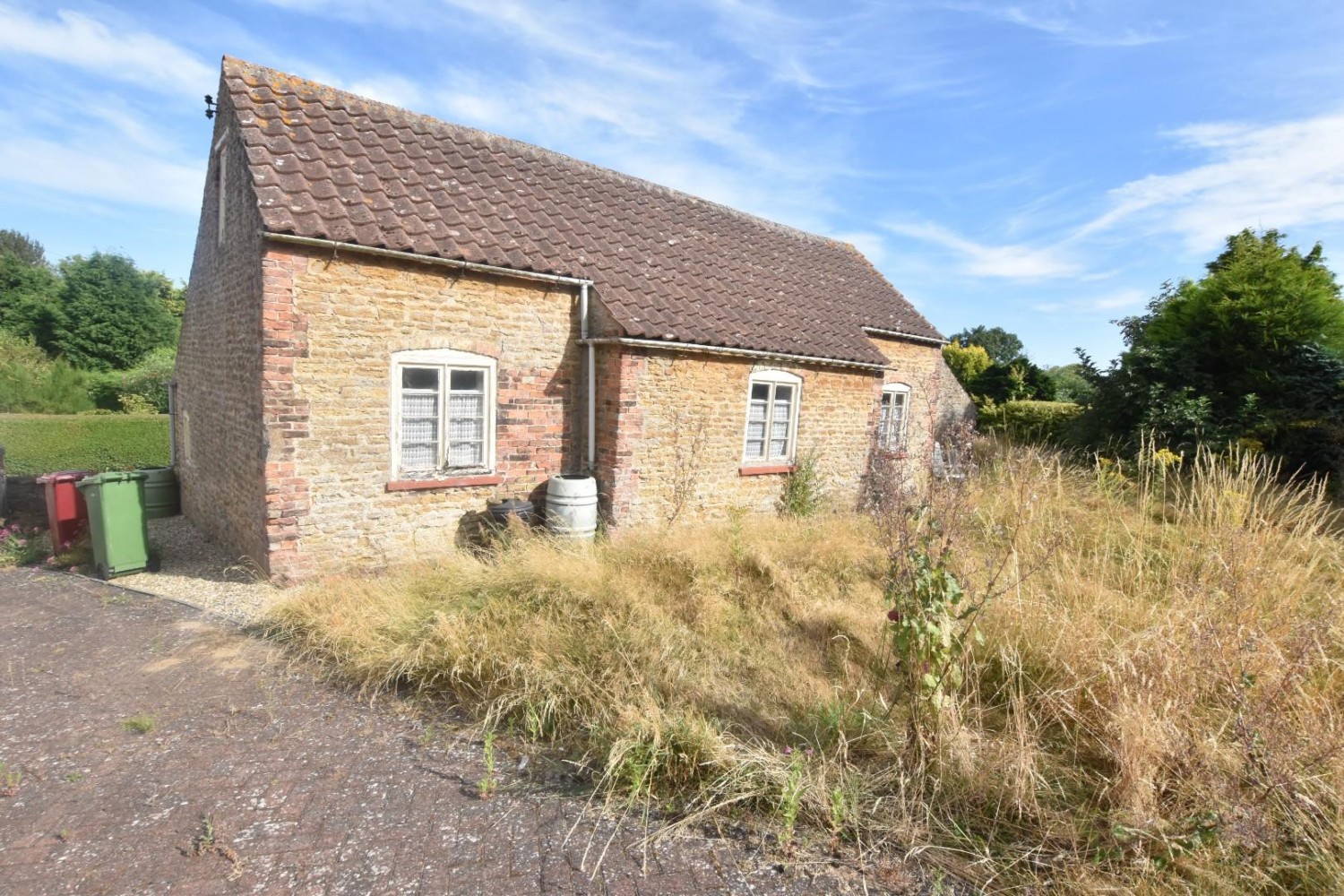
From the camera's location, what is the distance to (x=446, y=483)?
25.4 feet

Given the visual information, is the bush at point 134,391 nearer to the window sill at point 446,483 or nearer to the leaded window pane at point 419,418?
the leaded window pane at point 419,418

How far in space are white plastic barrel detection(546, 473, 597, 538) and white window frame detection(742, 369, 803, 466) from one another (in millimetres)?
2961

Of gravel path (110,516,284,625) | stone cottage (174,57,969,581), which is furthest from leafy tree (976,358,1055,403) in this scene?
gravel path (110,516,284,625)

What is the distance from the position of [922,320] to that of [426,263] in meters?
11.8

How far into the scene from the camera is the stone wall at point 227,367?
6973 mm

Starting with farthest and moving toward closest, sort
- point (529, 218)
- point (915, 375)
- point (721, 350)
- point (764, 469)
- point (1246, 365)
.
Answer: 1. point (915, 375)
2. point (1246, 365)
3. point (764, 469)
4. point (721, 350)
5. point (529, 218)

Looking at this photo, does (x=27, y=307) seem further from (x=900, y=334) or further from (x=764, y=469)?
(x=900, y=334)

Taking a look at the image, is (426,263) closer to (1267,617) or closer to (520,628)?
(520,628)

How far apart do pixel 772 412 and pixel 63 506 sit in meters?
10.0

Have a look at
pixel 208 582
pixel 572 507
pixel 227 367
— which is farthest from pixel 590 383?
pixel 208 582

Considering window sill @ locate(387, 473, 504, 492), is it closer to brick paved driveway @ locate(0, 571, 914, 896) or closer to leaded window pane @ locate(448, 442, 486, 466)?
leaded window pane @ locate(448, 442, 486, 466)

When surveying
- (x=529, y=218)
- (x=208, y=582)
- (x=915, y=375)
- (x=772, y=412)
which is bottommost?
(x=208, y=582)

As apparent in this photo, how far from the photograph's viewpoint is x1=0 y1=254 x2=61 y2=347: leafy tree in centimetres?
2769

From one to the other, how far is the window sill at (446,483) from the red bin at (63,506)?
436 centimetres
